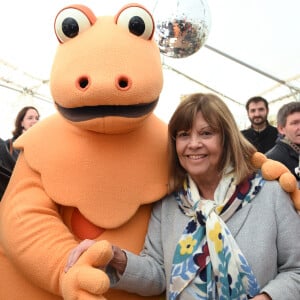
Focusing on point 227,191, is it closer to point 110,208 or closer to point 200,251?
point 200,251

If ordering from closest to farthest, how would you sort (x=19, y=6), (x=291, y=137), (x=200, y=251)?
(x=200, y=251)
(x=291, y=137)
(x=19, y=6)

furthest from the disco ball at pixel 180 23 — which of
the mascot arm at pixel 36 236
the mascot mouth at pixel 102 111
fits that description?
the mascot arm at pixel 36 236

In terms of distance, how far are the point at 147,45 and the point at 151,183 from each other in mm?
398

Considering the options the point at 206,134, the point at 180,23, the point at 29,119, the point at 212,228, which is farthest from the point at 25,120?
the point at 212,228

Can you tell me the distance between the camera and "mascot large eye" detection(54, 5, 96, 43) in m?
1.14

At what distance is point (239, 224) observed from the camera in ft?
3.92

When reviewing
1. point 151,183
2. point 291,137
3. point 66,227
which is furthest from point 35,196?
point 291,137

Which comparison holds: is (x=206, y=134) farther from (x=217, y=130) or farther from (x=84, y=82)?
(x=84, y=82)

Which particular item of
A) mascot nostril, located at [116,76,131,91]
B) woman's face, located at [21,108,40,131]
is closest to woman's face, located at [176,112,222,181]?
mascot nostril, located at [116,76,131,91]

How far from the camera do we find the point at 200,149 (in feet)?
4.09

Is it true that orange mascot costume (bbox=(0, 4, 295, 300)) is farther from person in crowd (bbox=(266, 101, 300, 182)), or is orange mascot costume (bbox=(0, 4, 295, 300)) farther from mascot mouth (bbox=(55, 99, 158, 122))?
person in crowd (bbox=(266, 101, 300, 182))

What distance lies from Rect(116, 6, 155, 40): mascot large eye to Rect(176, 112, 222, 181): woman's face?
0.29 meters

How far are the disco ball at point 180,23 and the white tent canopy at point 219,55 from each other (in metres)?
0.73

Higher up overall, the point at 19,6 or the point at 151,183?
the point at 19,6
